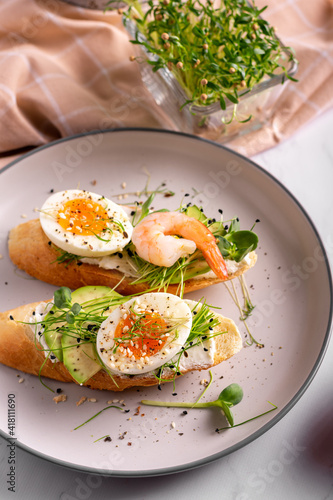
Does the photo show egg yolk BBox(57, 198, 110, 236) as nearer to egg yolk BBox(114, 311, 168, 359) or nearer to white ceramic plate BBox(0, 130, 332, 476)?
white ceramic plate BBox(0, 130, 332, 476)

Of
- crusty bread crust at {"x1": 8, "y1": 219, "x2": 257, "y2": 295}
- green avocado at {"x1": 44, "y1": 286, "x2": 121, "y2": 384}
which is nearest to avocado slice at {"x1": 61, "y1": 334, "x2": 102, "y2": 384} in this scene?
green avocado at {"x1": 44, "y1": 286, "x2": 121, "y2": 384}

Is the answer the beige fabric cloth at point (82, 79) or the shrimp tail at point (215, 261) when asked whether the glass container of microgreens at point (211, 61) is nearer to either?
the beige fabric cloth at point (82, 79)

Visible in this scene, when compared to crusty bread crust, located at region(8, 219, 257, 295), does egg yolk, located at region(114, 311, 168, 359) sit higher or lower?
higher

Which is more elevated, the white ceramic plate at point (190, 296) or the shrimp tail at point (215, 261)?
A: the shrimp tail at point (215, 261)

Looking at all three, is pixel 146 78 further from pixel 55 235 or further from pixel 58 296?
pixel 58 296

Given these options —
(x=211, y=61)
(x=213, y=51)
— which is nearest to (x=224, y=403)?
(x=211, y=61)

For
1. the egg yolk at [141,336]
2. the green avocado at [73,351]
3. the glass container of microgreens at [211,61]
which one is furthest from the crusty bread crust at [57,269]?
the glass container of microgreens at [211,61]
